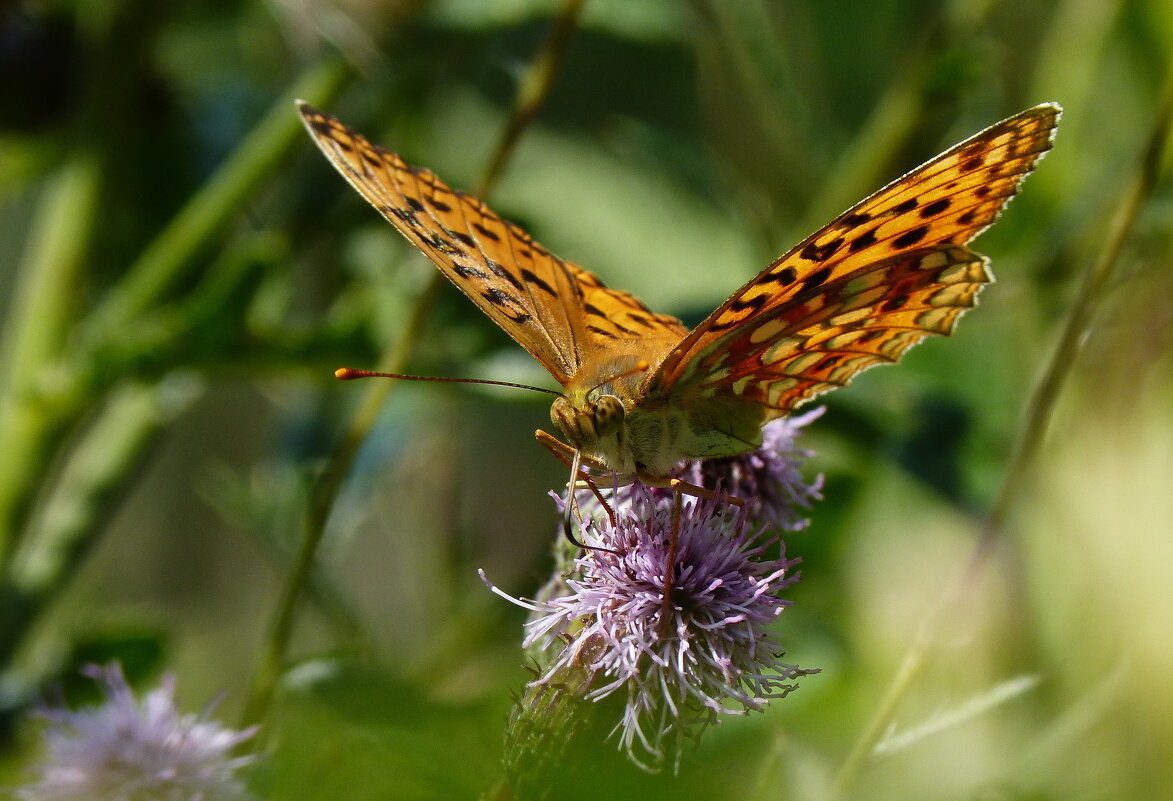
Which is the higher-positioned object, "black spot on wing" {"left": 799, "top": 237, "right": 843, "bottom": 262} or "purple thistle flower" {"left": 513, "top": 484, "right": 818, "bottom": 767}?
"black spot on wing" {"left": 799, "top": 237, "right": 843, "bottom": 262}

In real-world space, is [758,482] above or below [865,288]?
below

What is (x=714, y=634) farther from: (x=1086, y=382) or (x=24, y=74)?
(x=24, y=74)

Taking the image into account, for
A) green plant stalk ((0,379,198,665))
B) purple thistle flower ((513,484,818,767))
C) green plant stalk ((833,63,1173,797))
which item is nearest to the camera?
purple thistle flower ((513,484,818,767))

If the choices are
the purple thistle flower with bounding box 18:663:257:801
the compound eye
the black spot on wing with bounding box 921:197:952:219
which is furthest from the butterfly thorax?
the purple thistle flower with bounding box 18:663:257:801

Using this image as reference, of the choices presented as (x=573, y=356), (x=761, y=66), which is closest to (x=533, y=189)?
(x=761, y=66)

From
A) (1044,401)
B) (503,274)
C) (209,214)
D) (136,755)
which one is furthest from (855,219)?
(209,214)

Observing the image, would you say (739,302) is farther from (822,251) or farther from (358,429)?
(358,429)

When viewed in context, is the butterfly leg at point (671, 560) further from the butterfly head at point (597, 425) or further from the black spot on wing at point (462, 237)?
the black spot on wing at point (462, 237)

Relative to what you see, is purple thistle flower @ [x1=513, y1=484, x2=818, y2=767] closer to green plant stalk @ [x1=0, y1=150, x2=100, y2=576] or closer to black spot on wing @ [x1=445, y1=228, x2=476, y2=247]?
black spot on wing @ [x1=445, y1=228, x2=476, y2=247]
